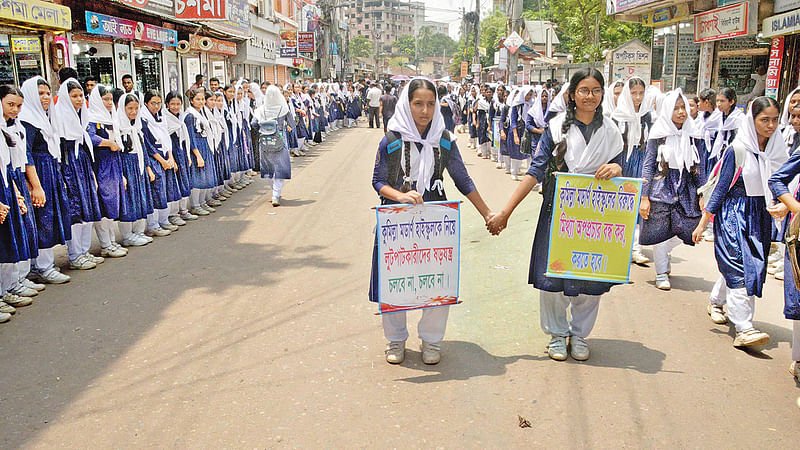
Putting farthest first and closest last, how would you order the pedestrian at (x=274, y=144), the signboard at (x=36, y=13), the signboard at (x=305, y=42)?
1. the signboard at (x=305, y=42)
2. the pedestrian at (x=274, y=144)
3. the signboard at (x=36, y=13)

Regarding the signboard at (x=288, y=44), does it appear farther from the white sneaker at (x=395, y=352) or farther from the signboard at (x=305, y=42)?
the white sneaker at (x=395, y=352)

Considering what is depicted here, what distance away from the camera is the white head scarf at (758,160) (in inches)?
178

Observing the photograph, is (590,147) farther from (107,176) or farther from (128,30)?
(128,30)

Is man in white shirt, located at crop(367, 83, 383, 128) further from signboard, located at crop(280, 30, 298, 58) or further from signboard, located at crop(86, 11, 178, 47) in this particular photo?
signboard, located at crop(86, 11, 178, 47)

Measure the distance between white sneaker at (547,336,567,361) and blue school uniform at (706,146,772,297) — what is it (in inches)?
47.7

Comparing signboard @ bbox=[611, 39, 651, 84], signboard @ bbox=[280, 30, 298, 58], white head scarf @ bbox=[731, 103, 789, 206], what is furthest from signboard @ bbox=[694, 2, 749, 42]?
signboard @ bbox=[280, 30, 298, 58]

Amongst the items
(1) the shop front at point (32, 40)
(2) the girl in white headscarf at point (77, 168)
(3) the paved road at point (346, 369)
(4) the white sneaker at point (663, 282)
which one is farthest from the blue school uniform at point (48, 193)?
(4) the white sneaker at point (663, 282)

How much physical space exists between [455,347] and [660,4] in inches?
595

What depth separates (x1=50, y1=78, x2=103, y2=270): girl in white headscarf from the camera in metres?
6.37

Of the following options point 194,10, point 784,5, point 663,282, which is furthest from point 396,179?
point 194,10

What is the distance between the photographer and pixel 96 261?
676 centimetres

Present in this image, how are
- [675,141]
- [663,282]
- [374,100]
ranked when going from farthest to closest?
[374,100] < [663,282] < [675,141]

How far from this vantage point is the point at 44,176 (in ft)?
20.0

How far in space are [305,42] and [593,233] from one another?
34110 millimetres
